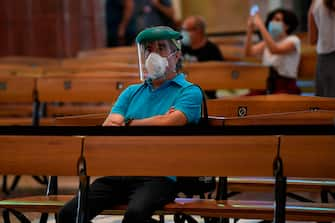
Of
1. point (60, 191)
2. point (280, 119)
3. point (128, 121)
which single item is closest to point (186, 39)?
point (60, 191)

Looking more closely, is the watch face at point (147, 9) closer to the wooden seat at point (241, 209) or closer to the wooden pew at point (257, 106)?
the wooden pew at point (257, 106)

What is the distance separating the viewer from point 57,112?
407 inches

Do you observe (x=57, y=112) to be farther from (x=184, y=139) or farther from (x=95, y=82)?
(x=184, y=139)

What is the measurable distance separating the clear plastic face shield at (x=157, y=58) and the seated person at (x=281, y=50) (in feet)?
13.3

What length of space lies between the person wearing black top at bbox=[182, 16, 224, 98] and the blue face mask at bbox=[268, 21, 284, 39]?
0.73m

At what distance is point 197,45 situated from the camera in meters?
10.6

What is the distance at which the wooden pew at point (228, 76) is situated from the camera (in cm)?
916

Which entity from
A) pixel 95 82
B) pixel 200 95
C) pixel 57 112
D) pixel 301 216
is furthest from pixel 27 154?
pixel 57 112

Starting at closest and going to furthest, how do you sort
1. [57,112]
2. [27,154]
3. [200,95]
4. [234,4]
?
[27,154], [200,95], [57,112], [234,4]

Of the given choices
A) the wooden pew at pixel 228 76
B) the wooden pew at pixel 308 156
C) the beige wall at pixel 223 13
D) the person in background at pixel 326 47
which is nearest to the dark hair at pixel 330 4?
the person in background at pixel 326 47

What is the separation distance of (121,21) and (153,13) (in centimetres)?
66

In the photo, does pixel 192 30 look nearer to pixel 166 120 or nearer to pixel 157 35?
pixel 157 35

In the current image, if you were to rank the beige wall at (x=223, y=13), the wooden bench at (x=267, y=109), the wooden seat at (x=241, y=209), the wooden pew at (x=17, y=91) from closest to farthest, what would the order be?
the wooden seat at (x=241, y=209) < the wooden bench at (x=267, y=109) < the wooden pew at (x=17, y=91) < the beige wall at (x=223, y=13)

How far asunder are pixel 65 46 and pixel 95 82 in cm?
613
